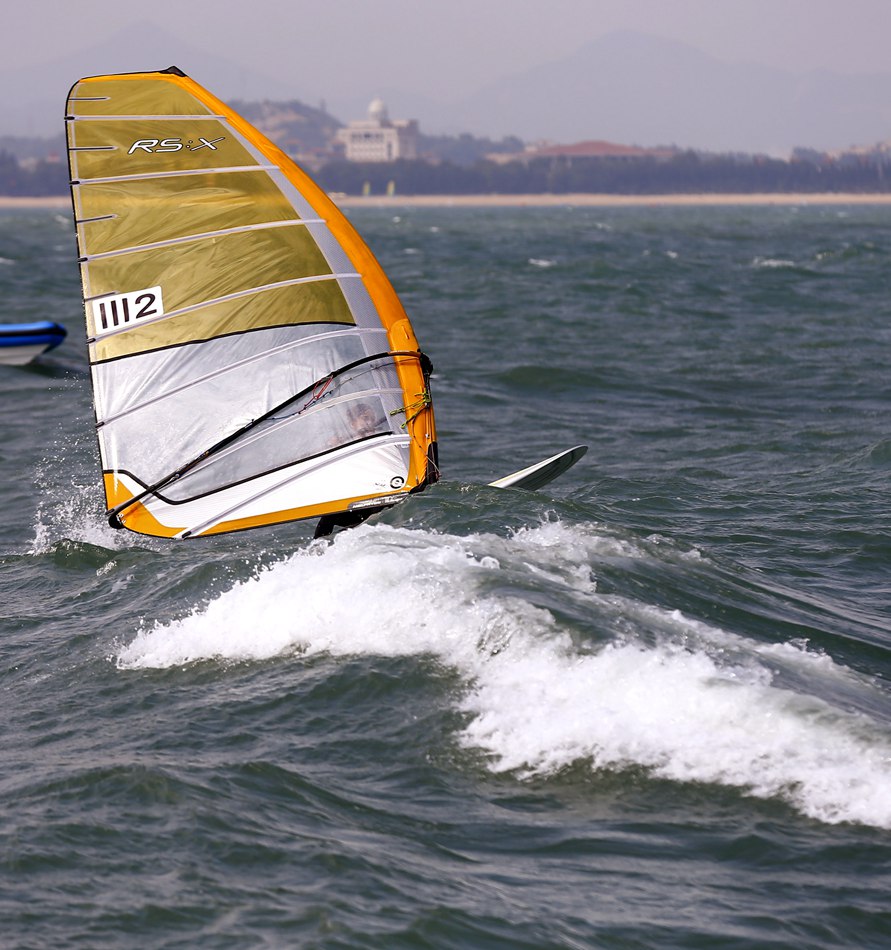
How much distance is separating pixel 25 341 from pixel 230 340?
984 centimetres

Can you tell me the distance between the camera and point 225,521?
6.71 metres

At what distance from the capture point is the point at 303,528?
8.05 metres

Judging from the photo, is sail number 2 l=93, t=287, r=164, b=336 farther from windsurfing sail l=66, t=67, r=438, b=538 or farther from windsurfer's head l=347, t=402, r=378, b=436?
windsurfer's head l=347, t=402, r=378, b=436

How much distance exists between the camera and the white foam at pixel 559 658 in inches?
177

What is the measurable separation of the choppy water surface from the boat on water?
630 centimetres

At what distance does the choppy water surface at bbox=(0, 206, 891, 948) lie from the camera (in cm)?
382

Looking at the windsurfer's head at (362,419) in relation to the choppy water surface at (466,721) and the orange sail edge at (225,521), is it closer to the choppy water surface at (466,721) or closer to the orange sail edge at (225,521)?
the orange sail edge at (225,521)

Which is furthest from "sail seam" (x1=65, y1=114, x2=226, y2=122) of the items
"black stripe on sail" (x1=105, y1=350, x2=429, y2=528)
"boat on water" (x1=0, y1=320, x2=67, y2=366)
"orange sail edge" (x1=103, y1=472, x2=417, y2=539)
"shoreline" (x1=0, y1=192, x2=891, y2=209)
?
"shoreline" (x1=0, y1=192, x2=891, y2=209)

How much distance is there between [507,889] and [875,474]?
6.81m

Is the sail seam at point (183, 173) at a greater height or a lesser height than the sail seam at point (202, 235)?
greater

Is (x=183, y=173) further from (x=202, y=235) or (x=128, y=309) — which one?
(x=128, y=309)

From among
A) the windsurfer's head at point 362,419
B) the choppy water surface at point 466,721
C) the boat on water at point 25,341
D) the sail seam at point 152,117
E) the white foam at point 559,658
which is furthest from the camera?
the boat on water at point 25,341

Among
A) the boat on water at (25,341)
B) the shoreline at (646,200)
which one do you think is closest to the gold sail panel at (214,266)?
the boat on water at (25,341)

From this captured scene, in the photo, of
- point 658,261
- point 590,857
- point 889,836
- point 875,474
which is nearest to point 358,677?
point 590,857
